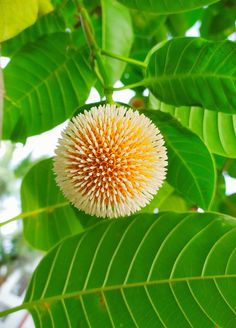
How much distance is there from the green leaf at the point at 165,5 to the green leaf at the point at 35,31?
0.51 metres

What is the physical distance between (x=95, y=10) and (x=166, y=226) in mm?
718

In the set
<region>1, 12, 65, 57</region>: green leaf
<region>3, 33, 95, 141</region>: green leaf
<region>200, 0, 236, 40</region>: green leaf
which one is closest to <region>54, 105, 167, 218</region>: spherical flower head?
<region>3, 33, 95, 141</region>: green leaf

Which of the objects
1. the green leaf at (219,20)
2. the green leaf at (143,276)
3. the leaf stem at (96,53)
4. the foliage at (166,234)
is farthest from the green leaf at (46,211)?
the green leaf at (219,20)

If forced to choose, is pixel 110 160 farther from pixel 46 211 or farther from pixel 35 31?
pixel 35 31

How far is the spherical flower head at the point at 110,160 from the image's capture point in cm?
66

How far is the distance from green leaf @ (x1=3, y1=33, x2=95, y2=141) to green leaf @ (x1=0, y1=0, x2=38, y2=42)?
281 millimetres

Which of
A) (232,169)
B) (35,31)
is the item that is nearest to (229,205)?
(232,169)

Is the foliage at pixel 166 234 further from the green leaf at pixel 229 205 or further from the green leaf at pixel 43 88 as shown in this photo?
the green leaf at pixel 229 205

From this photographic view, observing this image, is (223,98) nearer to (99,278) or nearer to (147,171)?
(147,171)

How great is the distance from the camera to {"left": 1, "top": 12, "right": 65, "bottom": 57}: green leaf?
1229mm

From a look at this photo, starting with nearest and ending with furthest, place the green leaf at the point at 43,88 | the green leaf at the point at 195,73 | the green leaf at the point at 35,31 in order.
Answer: the green leaf at the point at 195,73 → the green leaf at the point at 43,88 → the green leaf at the point at 35,31

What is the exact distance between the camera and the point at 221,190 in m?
1.00

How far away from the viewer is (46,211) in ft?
3.26

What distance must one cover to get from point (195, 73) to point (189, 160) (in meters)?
0.14
